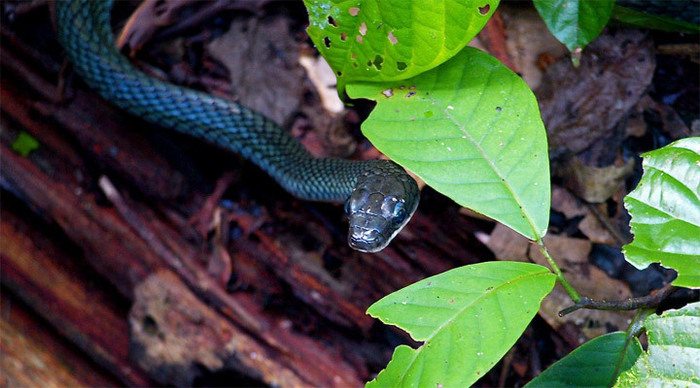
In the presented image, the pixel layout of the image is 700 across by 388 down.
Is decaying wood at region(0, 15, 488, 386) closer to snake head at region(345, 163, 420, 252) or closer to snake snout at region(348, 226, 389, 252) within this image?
snake head at region(345, 163, 420, 252)

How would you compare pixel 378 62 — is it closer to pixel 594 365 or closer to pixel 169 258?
pixel 594 365

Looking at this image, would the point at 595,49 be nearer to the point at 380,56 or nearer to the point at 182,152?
the point at 380,56

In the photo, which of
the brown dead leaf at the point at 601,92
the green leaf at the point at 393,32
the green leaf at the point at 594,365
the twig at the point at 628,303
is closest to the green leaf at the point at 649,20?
the brown dead leaf at the point at 601,92

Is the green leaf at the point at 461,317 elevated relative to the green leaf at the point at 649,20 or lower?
elevated

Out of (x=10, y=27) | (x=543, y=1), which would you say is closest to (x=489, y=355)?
(x=543, y=1)

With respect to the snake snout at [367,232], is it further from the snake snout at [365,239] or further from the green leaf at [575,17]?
the green leaf at [575,17]

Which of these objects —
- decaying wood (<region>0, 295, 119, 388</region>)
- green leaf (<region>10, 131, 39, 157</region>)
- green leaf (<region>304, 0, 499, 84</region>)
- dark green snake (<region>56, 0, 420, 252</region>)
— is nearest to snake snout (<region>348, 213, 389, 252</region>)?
dark green snake (<region>56, 0, 420, 252</region>)

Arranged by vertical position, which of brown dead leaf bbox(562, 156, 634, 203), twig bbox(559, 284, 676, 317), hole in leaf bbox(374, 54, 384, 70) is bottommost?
brown dead leaf bbox(562, 156, 634, 203)
